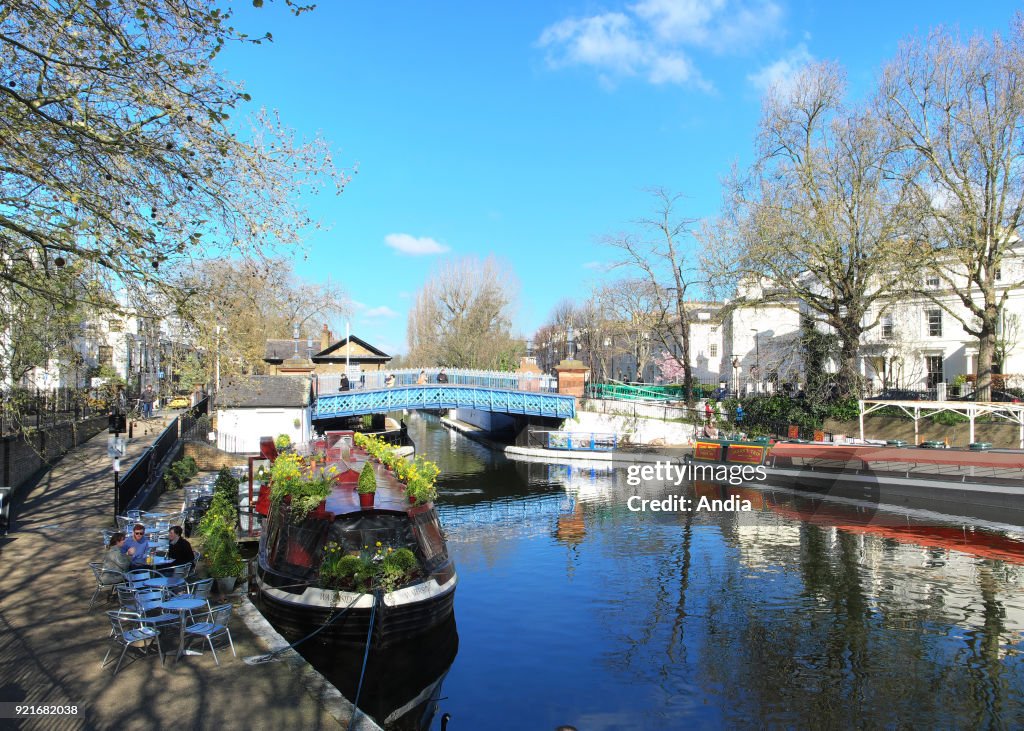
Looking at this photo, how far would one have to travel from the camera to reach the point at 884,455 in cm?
2980

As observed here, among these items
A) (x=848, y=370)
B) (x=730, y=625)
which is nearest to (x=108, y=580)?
(x=730, y=625)

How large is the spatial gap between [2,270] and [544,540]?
655 inches

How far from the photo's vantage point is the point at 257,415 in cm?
3538

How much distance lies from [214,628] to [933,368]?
50.2 m

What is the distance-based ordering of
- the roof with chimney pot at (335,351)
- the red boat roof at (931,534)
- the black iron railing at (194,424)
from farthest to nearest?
the roof with chimney pot at (335,351) < the black iron railing at (194,424) < the red boat roof at (931,534)

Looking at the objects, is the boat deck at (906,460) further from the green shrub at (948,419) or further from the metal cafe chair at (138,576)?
the metal cafe chair at (138,576)

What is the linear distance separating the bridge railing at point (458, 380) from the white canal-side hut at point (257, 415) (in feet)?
30.3

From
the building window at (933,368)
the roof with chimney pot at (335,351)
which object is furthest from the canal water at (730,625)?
the roof with chimney pot at (335,351)

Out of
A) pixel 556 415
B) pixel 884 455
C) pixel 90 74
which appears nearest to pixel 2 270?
pixel 90 74

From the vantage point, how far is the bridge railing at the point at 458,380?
45844 mm

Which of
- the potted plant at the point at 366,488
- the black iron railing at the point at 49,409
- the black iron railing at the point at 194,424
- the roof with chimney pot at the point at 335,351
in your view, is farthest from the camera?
the roof with chimney pot at the point at 335,351

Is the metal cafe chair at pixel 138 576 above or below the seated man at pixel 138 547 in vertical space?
below

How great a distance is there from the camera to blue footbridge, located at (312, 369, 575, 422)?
42.0m

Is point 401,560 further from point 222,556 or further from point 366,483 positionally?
point 222,556
